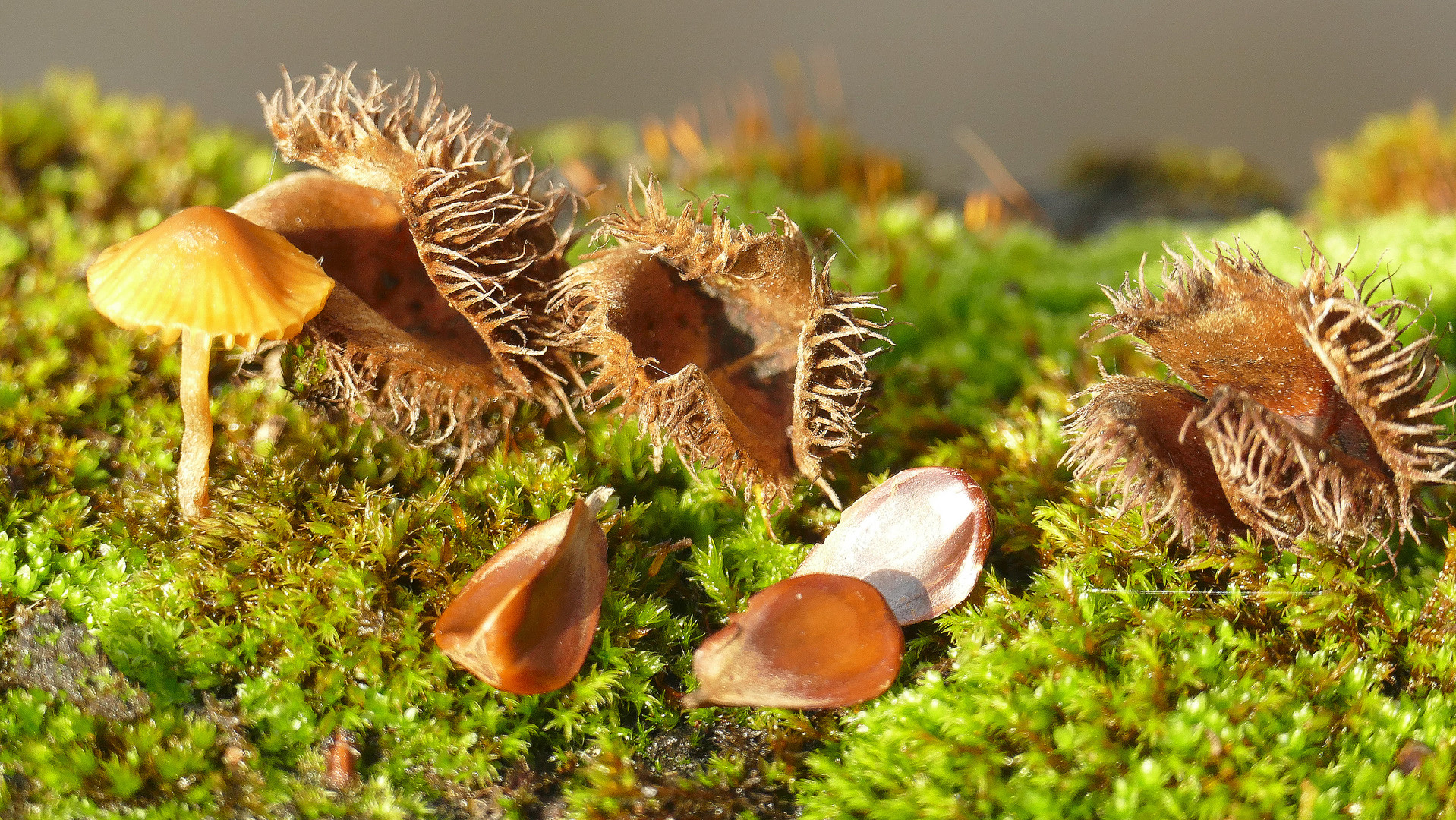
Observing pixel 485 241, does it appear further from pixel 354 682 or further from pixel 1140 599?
pixel 1140 599

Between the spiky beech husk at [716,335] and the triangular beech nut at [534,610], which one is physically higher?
the spiky beech husk at [716,335]

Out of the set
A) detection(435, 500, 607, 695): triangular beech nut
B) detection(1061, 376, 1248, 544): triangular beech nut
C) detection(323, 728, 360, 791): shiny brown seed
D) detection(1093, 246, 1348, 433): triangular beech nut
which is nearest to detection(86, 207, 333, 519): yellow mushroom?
detection(435, 500, 607, 695): triangular beech nut

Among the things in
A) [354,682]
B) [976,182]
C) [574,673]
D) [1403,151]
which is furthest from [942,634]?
[1403,151]

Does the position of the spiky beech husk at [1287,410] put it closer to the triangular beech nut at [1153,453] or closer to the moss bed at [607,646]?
the triangular beech nut at [1153,453]

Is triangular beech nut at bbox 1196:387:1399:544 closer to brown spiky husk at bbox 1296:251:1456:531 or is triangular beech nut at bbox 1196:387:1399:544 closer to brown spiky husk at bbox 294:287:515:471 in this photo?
brown spiky husk at bbox 1296:251:1456:531

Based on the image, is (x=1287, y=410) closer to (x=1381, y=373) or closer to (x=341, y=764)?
(x=1381, y=373)

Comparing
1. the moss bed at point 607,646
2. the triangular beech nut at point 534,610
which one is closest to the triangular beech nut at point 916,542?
the moss bed at point 607,646
